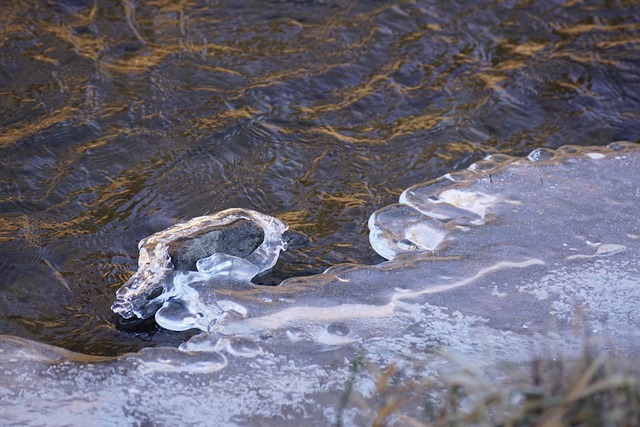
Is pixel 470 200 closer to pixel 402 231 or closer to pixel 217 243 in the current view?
pixel 402 231

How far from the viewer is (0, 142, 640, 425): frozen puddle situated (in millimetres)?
2068

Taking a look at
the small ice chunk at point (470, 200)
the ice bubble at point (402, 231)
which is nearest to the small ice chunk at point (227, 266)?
the ice bubble at point (402, 231)

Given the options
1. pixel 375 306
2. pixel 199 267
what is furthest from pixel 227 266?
pixel 375 306

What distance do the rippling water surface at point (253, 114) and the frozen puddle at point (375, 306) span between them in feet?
0.52

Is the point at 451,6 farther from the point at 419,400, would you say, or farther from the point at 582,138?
the point at 419,400

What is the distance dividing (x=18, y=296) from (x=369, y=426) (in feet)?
4.21

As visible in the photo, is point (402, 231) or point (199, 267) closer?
point (199, 267)

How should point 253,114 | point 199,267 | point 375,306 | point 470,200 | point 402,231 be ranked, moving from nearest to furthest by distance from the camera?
point 375,306 < point 199,267 < point 402,231 < point 470,200 < point 253,114

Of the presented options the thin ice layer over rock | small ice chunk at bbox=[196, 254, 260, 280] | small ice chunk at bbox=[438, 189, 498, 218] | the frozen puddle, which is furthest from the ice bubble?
small ice chunk at bbox=[196, 254, 260, 280]

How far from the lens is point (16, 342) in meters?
2.28

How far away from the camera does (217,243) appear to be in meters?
2.68

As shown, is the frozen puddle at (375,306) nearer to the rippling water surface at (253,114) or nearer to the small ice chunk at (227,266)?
the small ice chunk at (227,266)

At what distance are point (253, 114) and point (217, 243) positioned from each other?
998 mm

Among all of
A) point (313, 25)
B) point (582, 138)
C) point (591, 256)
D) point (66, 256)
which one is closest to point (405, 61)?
point (313, 25)
